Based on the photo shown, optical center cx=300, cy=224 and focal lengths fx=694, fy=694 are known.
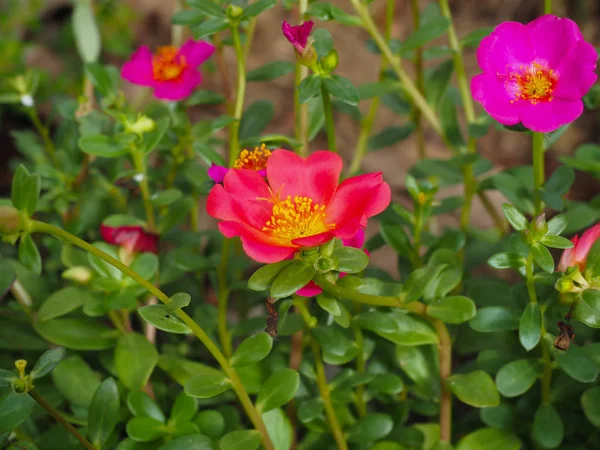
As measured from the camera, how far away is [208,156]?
1.10m

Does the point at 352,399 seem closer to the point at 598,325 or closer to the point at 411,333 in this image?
the point at 411,333

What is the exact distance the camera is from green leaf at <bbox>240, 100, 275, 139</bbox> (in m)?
1.33

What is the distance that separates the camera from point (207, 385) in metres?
0.93

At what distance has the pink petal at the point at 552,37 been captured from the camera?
0.92 m

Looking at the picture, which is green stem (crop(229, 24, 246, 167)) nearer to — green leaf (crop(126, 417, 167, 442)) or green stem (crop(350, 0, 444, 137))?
green stem (crop(350, 0, 444, 137))

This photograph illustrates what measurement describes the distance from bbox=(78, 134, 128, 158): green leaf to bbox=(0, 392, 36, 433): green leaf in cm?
41

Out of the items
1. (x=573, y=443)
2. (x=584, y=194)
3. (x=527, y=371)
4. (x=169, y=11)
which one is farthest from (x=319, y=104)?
(x=169, y=11)

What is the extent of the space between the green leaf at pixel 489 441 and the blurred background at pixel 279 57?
95 cm

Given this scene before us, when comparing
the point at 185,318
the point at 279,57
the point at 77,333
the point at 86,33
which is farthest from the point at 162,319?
the point at 279,57

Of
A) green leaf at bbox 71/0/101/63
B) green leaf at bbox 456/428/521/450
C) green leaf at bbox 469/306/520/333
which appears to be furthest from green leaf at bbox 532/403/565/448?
green leaf at bbox 71/0/101/63

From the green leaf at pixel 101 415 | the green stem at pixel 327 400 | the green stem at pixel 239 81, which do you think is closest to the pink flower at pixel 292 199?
the green stem at pixel 239 81

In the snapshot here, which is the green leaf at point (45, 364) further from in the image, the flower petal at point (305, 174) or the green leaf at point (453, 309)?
the green leaf at point (453, 309)

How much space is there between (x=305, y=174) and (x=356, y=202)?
0.09 m

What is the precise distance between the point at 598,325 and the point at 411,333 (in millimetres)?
274
